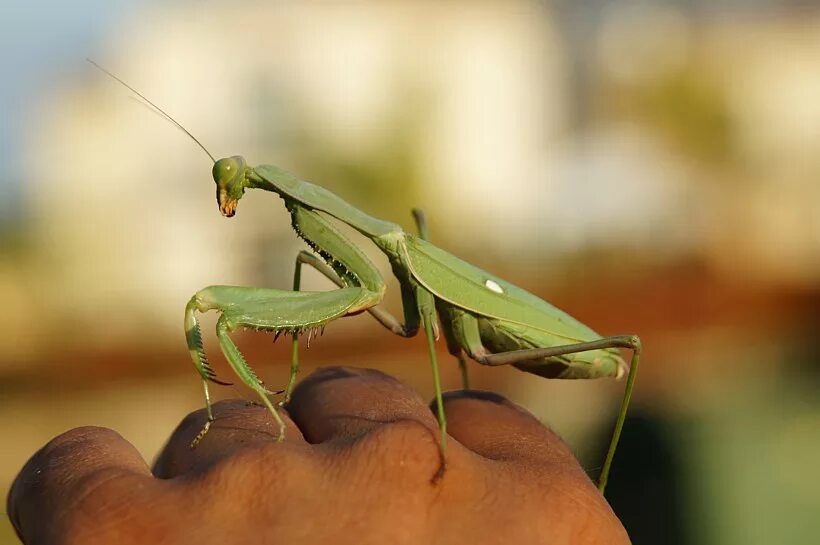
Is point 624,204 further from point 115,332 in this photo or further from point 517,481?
point 517,481

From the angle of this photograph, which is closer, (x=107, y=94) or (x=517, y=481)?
(x=517, y=481)

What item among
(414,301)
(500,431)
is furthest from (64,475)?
(414,301)

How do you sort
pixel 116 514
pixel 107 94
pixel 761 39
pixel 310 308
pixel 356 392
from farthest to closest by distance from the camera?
1. pixel 761 39
2. pixel 107 94
3. pixel 310 308
4. pixel 356 392
5. pixel 116 514

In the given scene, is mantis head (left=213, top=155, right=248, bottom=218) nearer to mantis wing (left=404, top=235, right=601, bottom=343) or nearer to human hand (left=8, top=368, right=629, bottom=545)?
mantis wing (left=404, top=235, right=601, bottom=343)

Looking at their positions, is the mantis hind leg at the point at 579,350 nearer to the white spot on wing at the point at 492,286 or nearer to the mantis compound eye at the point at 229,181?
the white spot on wing at the point at 492,286

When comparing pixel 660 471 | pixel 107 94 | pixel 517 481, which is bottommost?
A: pixel 660 471

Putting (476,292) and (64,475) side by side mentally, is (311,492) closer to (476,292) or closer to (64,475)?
(64,475)

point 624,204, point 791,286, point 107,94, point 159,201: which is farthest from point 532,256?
point 107,94

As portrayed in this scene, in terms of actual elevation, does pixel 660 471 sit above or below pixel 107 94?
below
